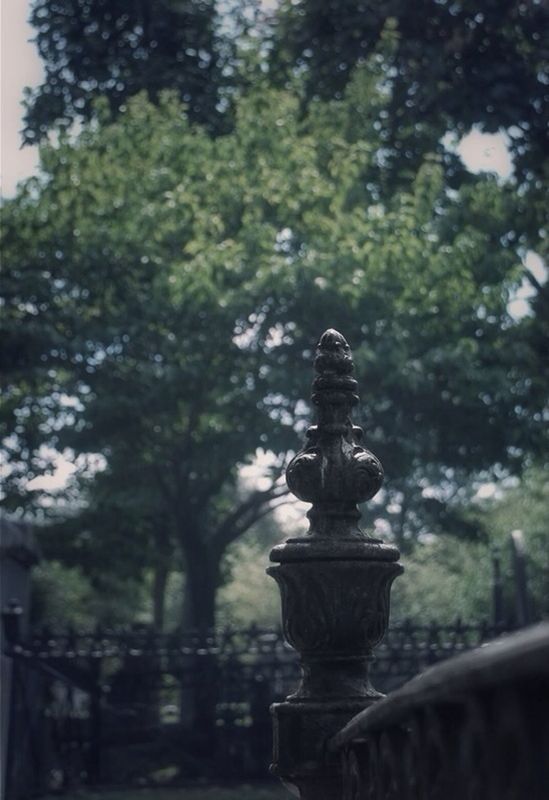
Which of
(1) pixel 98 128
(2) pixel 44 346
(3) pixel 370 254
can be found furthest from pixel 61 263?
(3) pixel 370 254

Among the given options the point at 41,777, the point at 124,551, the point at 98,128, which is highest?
the point at 98,128

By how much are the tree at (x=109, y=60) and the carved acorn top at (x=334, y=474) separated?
64.2 ft

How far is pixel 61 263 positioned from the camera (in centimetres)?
2036

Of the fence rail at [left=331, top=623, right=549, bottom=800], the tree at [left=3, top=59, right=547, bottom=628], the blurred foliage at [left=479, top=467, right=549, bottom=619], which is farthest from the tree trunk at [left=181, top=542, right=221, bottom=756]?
the blurred foliage at [left=479, top=467, right=549, bottom=619]

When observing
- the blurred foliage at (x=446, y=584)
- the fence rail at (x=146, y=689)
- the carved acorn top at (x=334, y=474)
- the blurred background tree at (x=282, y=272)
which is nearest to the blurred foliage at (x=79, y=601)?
the blurred foliage at (x=446, y=584)

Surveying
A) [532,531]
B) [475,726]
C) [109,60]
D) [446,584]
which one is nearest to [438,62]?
[109,60]

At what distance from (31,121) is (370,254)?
25.2 ft

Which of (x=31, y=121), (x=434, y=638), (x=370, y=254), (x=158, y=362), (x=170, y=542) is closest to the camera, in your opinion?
(x=434, y=638)

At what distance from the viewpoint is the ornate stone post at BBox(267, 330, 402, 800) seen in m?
4.53

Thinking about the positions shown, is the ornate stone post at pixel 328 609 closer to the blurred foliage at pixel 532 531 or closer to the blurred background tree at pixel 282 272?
the blurred background tree at pixel 282 272

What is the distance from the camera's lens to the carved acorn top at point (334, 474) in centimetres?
474

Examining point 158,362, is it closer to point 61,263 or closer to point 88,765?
point 61,263

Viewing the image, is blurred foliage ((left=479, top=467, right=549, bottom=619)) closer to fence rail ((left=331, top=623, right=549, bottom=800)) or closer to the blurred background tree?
the blurred background tree

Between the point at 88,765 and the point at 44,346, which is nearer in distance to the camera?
the point at 88,765
